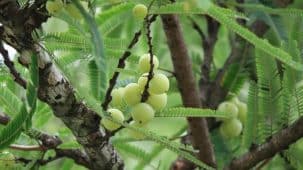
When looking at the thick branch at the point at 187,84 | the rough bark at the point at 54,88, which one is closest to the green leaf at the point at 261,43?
the rough bark at the point at 54,88

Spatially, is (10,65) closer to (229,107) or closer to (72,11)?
(72,11)

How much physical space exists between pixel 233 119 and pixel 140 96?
589mm

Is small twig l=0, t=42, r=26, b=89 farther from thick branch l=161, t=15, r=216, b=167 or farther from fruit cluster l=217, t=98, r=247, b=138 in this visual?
fruit cluster l=217, t=98, r=247, b=138

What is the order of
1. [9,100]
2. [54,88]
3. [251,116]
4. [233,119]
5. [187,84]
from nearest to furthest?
[54,88] < [9,100] < [251,116] < [187,84] < [233,119]

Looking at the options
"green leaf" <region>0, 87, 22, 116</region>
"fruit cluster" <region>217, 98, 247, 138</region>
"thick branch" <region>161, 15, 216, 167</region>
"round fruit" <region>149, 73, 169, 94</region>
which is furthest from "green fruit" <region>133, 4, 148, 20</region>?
"fruit cluster" <region>217, 98, 247, 138</region>

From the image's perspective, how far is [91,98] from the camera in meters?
0.82

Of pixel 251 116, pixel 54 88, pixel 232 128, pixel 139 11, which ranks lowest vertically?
pixel 232 128

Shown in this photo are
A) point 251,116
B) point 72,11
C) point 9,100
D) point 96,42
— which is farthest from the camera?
point 251,116

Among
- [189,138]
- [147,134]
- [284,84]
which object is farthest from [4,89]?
[189,138]

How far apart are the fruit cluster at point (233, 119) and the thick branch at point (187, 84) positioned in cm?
13

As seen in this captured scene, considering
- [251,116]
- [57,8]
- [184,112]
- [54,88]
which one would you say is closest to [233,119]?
[251,116]

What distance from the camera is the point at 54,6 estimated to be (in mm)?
735

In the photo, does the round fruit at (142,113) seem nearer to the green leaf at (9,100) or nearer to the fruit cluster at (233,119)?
the green leaf at (9,100)

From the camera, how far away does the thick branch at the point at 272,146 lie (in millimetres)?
979
